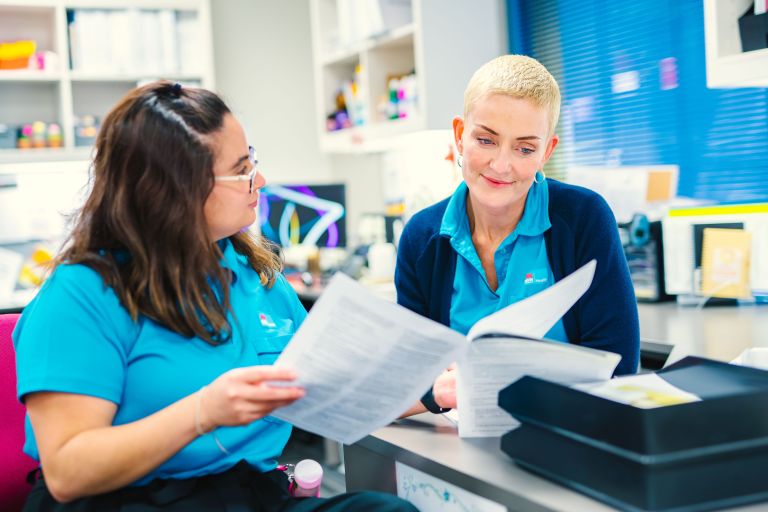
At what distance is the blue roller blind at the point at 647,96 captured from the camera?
2.85 meters

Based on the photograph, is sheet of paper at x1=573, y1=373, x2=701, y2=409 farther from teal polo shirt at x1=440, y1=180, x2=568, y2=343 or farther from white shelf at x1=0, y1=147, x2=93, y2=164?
white shelf at x1=0, y1=147, x2=93, y2=164

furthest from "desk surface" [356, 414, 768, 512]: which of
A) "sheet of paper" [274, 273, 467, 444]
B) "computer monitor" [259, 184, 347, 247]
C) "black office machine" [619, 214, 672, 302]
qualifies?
"computer monitor" [259, 184, 347, 247]

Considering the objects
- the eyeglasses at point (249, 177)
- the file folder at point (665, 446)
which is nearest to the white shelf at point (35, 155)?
the eyeglasses at point (249, 177)

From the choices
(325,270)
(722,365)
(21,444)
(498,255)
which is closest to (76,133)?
(325,270)

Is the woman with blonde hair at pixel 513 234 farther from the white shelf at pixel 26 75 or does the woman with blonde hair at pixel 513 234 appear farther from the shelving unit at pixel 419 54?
the white shelf at pixel 26 75

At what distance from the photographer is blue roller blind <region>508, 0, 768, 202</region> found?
2.85 m

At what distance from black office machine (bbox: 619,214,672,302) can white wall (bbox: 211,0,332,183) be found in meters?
2.61

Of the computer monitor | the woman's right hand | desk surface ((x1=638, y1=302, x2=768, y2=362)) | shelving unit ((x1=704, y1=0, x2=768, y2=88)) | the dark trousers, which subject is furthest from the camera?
the computer monitor

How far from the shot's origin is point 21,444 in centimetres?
153

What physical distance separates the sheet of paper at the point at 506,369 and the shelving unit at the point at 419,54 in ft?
6.98

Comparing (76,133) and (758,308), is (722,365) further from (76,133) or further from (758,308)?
(76,133)

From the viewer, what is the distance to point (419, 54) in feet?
10.6

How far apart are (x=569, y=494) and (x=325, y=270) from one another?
3197 millimetres

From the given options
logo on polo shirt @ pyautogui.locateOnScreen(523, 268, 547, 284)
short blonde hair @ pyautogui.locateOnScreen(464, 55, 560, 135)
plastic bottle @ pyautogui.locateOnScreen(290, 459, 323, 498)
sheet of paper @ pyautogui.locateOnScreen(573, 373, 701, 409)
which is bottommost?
plastic bottle @ pyautogui.locateOnScreen(290, 459, 323, 498)
